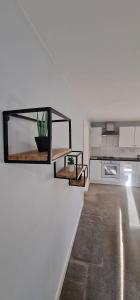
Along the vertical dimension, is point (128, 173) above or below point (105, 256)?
above

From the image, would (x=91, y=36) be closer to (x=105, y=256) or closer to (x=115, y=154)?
(x=105, y=256)

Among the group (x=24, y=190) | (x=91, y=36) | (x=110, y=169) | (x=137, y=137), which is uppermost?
(x=91, y=36)

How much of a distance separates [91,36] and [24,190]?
112 centimetres

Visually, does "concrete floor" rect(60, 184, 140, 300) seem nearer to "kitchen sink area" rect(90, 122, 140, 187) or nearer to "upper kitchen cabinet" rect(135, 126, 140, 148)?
"kitchen sink area" rect(90, 122, 140, 187)

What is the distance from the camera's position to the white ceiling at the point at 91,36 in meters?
0.84

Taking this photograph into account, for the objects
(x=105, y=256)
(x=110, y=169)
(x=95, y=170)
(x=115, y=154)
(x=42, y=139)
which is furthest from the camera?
(x=115, y=154)

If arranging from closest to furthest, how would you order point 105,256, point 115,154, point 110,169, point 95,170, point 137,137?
point 105,256, point 137,137, point 110,169, point 95,170, point 115,154

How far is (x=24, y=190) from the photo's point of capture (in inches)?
35.3

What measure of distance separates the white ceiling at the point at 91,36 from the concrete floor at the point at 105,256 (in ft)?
7.64

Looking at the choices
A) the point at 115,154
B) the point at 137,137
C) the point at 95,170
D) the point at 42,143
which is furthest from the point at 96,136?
the point at 42,143

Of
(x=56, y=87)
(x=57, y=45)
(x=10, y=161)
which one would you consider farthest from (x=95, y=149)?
(x=10, y=161)

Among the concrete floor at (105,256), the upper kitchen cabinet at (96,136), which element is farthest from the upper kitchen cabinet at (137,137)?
the concrete floor at (105,256)

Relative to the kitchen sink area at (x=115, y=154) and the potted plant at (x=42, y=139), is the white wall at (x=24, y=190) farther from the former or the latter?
the kitchen sink area at (x=115, y=154)

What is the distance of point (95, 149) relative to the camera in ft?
19.6
